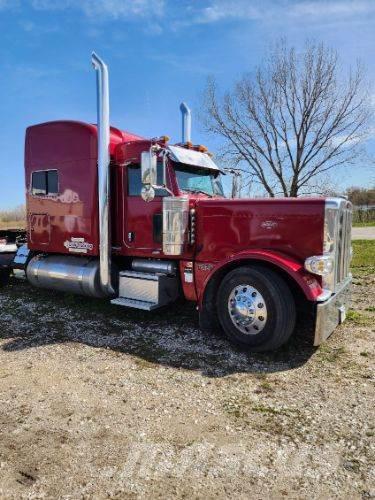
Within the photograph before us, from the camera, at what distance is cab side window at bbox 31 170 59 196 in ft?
22.9

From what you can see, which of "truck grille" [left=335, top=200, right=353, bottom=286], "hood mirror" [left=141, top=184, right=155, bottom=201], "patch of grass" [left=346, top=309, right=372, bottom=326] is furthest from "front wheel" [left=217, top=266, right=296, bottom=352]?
"patch of grass" [left=346, top=309, right=372, bottom=326]

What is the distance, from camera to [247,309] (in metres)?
4.92

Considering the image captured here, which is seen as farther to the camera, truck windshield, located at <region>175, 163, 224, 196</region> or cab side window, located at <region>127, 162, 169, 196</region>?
cab side window, located at <region>127, 162, 169, 196</region>

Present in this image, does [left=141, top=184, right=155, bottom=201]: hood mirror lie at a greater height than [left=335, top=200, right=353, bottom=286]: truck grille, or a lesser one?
greater

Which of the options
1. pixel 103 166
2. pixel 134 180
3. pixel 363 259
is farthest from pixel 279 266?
pixel 363 259

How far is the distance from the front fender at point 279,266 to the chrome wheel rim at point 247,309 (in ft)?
1.08

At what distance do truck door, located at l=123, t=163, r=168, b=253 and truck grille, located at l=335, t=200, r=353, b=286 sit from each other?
2.40 m

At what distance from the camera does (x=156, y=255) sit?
6.11 meters

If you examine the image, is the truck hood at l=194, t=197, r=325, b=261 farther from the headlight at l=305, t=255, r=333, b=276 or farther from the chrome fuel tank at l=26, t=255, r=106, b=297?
the chrome fuel tank at l=26, t=255, r=106, b=297

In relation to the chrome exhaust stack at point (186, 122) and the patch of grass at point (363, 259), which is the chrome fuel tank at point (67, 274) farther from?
the patch of grass at point (363, 259)

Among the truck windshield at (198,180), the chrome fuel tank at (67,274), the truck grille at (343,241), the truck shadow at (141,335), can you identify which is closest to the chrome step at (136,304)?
the truck shadow at (141,335)

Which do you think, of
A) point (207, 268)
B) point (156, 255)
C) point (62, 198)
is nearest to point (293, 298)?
point (207, 268)

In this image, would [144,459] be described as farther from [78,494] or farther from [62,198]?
[62,198]

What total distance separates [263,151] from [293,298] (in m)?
17.0
